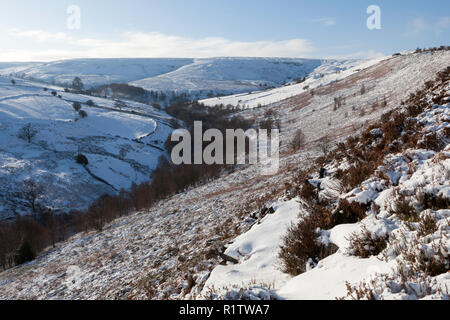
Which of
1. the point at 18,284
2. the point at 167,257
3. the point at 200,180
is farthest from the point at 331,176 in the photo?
the point at 200,180

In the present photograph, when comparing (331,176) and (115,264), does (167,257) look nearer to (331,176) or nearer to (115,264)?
(115,264)

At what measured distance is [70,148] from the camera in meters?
56.0

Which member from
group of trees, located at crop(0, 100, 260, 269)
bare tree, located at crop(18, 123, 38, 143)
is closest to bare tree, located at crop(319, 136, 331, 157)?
group of trees, located at crop(0, 100, 260, 269)

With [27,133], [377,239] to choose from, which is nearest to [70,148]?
[27,133]

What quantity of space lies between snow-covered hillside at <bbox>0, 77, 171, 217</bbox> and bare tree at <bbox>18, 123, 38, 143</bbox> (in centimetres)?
47

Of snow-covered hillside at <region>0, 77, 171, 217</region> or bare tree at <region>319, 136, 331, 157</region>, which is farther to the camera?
snow-covered hillside at <region>0, 77, 171, 217</region>

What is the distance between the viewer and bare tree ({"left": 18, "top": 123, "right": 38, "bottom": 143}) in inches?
2196

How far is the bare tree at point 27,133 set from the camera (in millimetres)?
55769

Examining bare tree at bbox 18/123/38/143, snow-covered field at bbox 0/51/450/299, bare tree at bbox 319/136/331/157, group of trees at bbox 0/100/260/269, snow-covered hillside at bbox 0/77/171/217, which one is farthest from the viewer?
bare tree at bbox 18/123/38/143

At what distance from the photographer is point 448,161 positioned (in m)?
5.74

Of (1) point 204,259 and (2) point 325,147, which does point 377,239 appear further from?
(2) point 325,147

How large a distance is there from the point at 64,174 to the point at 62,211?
392 inches

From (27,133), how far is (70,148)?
10.4 meters

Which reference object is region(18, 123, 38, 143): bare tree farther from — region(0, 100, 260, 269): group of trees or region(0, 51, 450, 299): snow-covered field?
region(0, 51, 450, 299): snow-covered field
